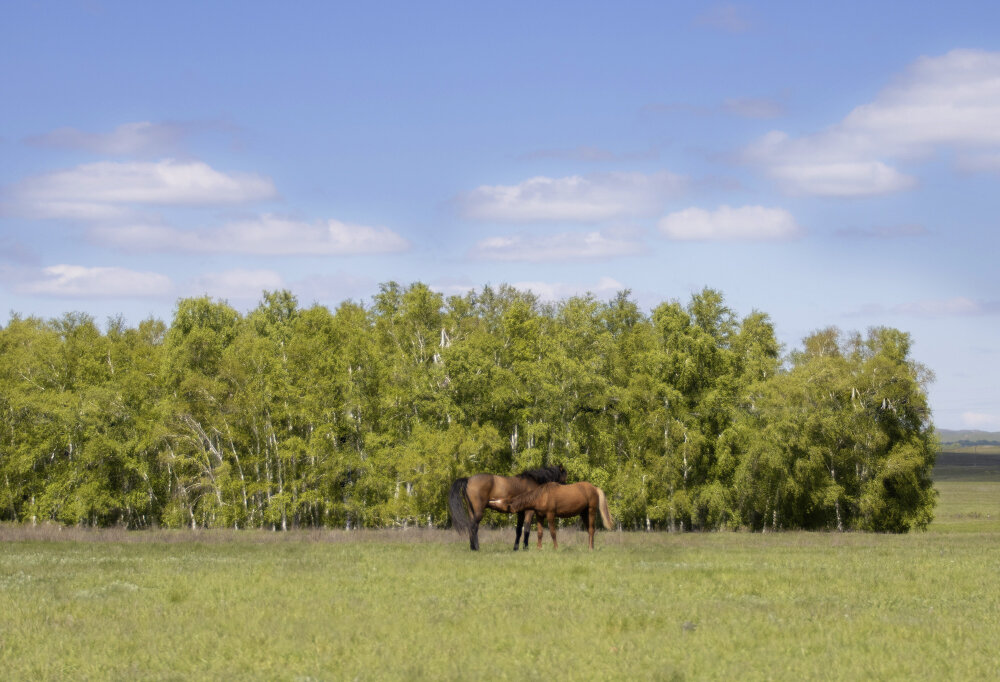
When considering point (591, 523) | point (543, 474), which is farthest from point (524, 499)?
Result: point (591, 523)

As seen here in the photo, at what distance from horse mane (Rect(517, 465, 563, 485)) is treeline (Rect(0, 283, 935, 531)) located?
22419 mm

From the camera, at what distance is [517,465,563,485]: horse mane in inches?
1380

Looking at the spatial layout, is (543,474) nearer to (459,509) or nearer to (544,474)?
(544,474)

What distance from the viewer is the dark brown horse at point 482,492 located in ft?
110

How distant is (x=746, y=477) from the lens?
63.6 meters

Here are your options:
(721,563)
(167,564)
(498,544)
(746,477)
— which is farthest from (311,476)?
(721,563)

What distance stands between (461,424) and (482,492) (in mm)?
27811

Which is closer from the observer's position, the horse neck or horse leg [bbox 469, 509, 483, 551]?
horse leg [bbox 469, 509, 483, 551]

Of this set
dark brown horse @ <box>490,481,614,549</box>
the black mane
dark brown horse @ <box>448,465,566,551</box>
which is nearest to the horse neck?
dark brown horse @ <box>490,481,614,549</box>

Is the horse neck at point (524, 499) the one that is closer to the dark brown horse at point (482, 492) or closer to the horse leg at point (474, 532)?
the dark brown horse at point (482, 492)

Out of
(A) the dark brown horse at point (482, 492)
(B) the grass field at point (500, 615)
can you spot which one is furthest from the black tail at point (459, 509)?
(B) the grass field at point (500, 615)

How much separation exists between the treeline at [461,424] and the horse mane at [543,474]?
22.4 m

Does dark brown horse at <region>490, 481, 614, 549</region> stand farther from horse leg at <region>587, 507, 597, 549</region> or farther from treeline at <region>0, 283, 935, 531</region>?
treeline at <region>0, 283, 935, 531</region>

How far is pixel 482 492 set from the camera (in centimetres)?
3450
